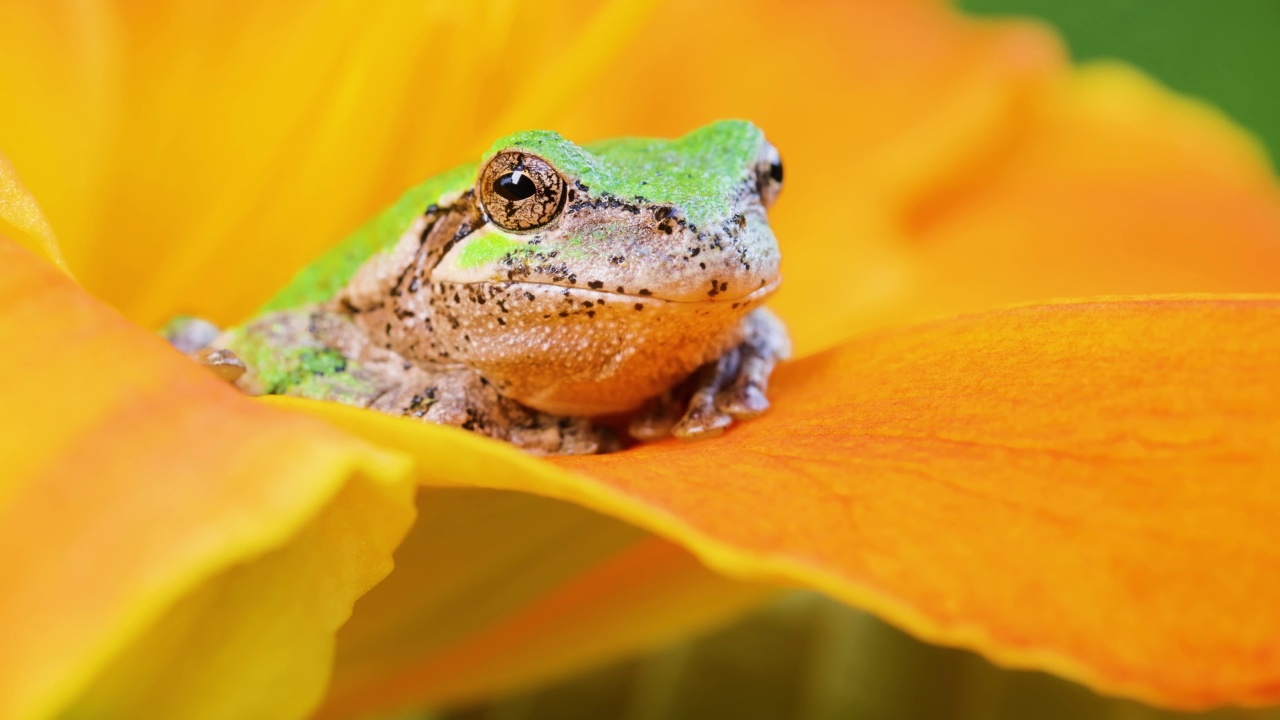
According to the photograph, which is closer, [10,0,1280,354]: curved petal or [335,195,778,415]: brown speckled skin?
[335,195,778,415]: brown speckled skin

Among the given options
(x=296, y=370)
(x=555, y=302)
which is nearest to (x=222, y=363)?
(x=296, y=370)

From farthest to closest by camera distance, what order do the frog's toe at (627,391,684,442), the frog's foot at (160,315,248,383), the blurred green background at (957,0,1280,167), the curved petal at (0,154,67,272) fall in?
1. the blurred green background at (957,0,1280,167)
2. the frog's foot at (160,315,248,383)
3. the frog's toe at (627,391,684,442)
4. the curved petal at (0,154,67,272)

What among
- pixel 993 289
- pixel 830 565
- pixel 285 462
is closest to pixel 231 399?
pixel 285 462

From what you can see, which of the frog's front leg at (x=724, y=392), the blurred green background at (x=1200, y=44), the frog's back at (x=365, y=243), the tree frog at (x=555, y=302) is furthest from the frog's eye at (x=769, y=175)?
the blurred green background at (x=1200, y=44)

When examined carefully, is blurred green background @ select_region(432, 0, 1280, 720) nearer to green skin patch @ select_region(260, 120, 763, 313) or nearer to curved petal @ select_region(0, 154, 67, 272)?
green skin patch @ select_region(260, 120, 763, 313)

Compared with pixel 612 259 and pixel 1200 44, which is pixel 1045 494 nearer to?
pixel 612 259

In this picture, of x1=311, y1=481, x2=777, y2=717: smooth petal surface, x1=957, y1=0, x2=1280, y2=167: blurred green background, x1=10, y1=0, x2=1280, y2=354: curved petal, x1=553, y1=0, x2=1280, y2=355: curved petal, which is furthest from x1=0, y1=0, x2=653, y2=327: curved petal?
x1=957, y1=0, x2=1280, y2=167: blurred green background

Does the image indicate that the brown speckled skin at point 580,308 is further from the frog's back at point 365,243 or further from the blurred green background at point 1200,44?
the blurred green background at point 1200,44
